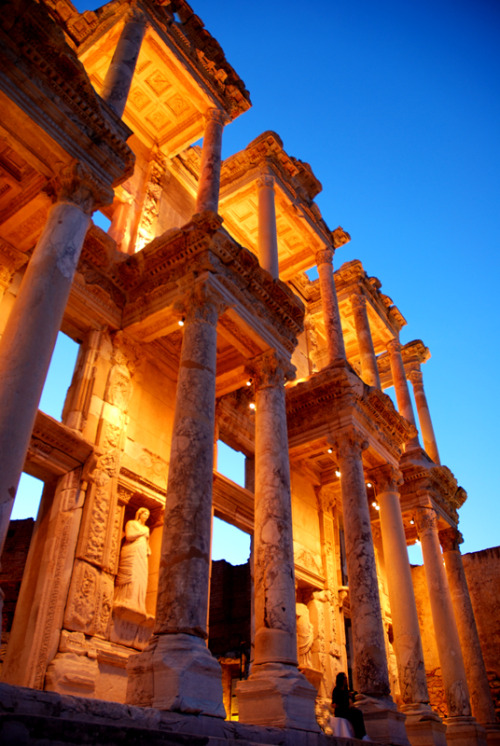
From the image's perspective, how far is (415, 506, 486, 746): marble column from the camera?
15531mm

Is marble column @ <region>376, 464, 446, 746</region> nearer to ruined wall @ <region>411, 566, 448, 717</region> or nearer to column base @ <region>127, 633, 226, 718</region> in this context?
ruined wall @ <region>411, 566, 448, 717</region>

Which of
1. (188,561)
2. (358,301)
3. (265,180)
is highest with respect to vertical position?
(358,301)

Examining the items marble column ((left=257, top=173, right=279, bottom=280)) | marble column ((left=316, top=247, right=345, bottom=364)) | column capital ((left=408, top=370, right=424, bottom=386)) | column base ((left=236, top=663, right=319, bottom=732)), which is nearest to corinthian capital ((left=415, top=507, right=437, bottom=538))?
marble column ((left=316, top=247, right=345, bottom=364))

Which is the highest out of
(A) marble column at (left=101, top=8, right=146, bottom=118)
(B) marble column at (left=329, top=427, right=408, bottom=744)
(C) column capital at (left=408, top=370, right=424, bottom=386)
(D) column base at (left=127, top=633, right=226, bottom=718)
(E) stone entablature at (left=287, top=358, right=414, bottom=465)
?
(C) column capital at (left=408, top=370, right=424, bottom=386)

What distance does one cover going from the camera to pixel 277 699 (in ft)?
27.4

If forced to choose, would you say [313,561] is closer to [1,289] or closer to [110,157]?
[1,289]

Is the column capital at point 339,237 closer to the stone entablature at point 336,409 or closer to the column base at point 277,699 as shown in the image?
the stone entablature at point 336,409

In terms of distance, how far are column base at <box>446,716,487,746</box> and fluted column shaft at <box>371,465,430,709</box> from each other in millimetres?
2724

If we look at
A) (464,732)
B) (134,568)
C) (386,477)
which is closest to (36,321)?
(134,568)

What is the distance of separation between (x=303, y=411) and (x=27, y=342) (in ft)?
33.3

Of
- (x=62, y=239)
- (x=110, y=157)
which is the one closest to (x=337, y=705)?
(x=62, y=239)

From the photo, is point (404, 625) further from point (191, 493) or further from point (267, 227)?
point (267, 227)

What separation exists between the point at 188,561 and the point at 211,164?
28.5 feet

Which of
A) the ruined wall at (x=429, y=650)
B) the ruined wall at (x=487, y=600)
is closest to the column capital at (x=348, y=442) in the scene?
the ruined wall at (x=487, y=600)
